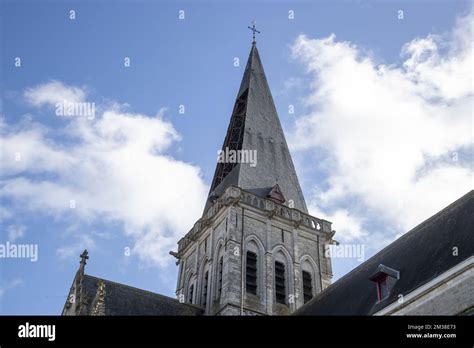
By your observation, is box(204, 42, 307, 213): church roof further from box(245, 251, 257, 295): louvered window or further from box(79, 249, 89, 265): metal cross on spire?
box(79, 249, 89, 265): metal cross on spire

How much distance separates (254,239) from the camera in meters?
22.5

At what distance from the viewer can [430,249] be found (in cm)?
1245

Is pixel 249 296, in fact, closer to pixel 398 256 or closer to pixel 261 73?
pixel 398 256

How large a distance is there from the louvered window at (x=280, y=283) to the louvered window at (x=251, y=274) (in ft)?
3.12

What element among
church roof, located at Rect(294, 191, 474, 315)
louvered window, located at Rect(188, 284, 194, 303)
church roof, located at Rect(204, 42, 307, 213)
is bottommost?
church roof, located at Rect(294, 191, 474, 315)

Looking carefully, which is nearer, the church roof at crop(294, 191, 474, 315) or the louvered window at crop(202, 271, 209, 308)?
the church roof at crop(294, 191, 474, 315)

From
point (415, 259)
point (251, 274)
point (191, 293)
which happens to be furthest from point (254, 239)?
point (415, 259)

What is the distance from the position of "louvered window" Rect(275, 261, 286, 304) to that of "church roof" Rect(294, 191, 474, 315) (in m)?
5.64

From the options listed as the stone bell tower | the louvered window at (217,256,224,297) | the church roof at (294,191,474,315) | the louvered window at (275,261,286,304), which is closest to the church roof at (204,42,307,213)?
the stone bell tower

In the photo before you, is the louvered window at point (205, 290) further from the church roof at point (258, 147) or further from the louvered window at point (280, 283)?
the church roof at point (258, 147)

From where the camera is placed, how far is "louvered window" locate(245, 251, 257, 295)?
2131 centimetres

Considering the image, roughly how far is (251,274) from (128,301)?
477 centimetres

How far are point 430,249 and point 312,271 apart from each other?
11.4 m
